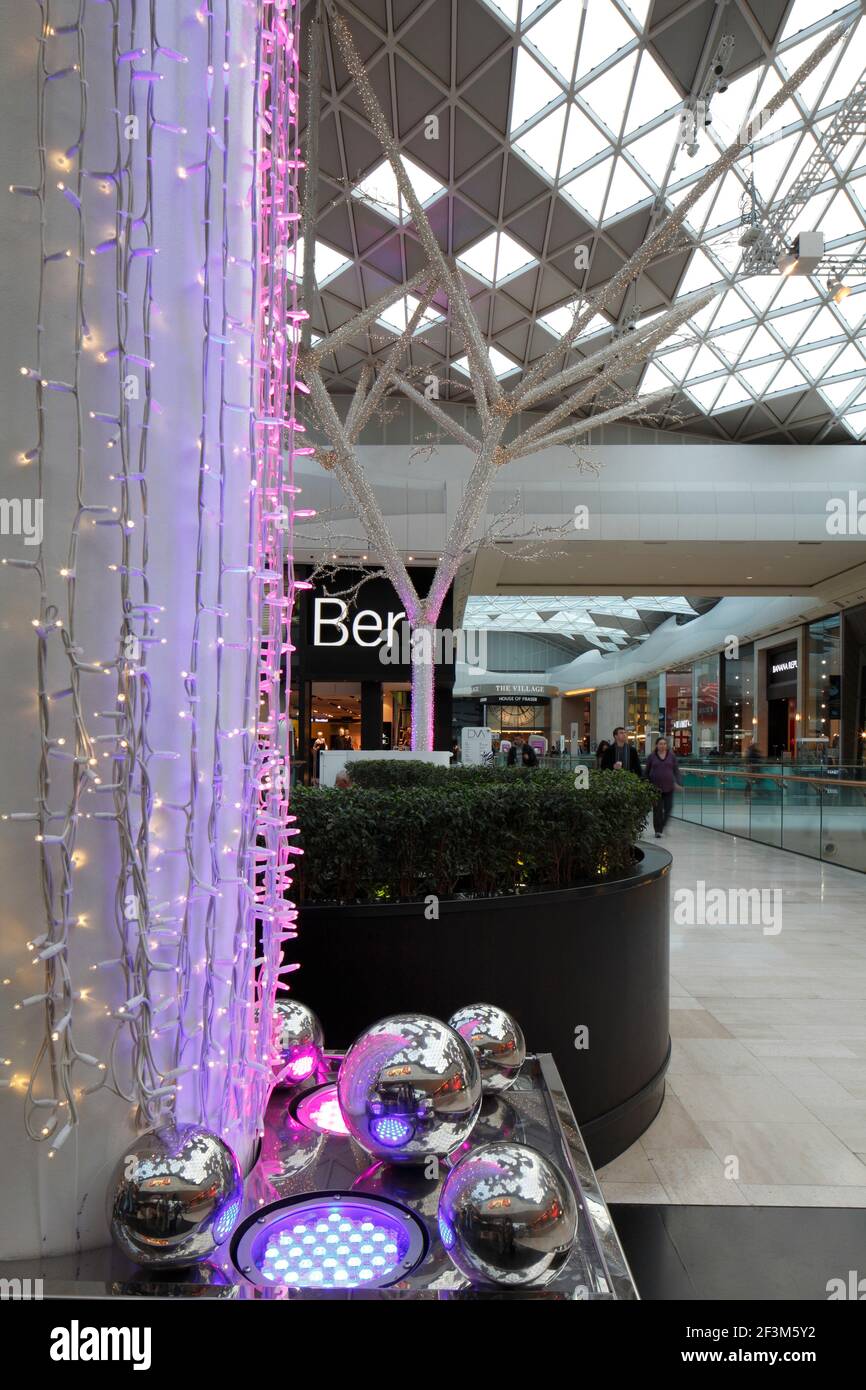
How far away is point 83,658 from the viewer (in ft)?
6.05

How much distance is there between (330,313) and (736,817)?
13980 mm

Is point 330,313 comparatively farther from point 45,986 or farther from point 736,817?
point 45,986

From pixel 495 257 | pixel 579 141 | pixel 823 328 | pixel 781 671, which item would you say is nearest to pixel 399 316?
pixel 495 257

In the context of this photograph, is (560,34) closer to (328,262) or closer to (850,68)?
(850,68)

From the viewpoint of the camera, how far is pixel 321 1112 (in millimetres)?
2521

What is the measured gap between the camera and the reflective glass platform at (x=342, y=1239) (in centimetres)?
164

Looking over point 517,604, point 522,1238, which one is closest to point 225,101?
point 522,1238

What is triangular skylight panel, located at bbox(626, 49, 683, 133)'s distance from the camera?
43.2ft

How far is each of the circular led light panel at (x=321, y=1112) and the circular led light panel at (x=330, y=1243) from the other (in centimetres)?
37

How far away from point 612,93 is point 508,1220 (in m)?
16.2

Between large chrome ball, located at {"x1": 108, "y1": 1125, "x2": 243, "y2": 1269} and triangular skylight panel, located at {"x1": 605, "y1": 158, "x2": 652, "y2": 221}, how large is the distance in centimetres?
1679

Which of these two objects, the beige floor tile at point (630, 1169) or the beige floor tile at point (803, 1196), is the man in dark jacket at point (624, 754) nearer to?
the beige floor tile at point (630, 1169)

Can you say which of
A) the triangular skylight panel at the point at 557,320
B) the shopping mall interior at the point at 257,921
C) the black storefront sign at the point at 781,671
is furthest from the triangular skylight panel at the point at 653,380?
the shopping mall interior at the point at 257,921

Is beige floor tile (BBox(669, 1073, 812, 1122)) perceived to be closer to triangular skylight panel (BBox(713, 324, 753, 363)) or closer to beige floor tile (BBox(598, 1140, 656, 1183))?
beige floor tile (BBox(598, 1140, 656, 1183))
